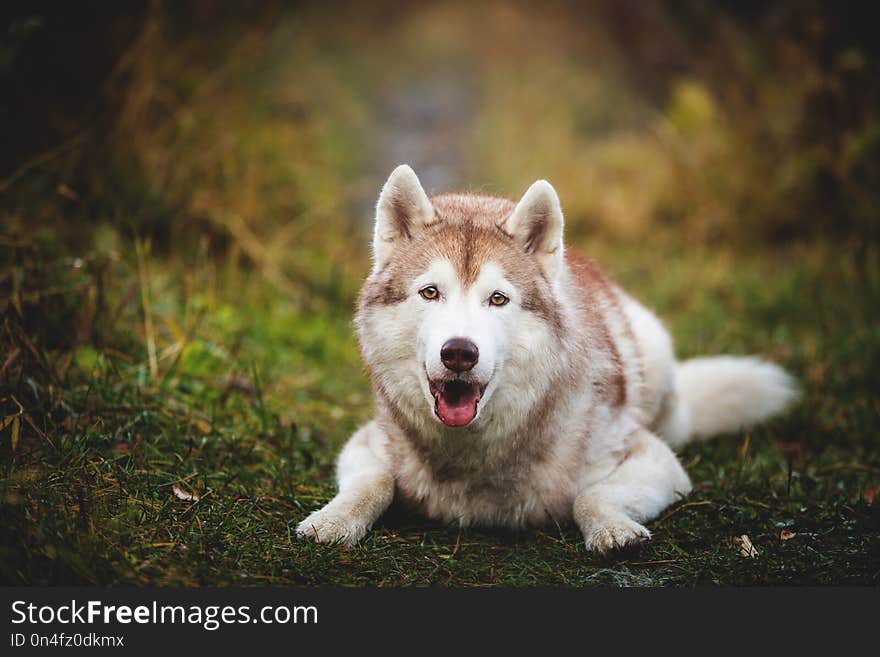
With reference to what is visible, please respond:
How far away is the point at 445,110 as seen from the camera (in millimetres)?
14336

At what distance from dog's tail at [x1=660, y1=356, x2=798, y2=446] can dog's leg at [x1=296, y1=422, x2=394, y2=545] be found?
2224 mm

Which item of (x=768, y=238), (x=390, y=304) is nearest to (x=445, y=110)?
(x=768, y=238)

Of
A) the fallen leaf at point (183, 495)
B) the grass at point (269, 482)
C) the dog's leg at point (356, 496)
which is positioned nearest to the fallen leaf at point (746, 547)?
the grass at point (269, 482)

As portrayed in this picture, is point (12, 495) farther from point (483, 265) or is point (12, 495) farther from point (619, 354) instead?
point (619, 354)

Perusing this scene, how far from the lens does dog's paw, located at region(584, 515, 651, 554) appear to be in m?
3.19

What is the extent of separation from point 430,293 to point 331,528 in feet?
3.47

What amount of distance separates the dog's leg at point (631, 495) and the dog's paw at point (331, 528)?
98 cm

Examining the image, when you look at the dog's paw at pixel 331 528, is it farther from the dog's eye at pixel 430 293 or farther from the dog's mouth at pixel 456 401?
the dog's eye at pixel 430 293

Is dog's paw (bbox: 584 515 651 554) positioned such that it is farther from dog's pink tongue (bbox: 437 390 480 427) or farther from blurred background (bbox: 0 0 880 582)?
blurred background (bbox: 0 0 880 582)

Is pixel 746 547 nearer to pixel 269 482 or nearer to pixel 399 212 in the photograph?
pixel 399 212

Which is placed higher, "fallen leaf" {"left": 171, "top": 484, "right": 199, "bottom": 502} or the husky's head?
the husky's head

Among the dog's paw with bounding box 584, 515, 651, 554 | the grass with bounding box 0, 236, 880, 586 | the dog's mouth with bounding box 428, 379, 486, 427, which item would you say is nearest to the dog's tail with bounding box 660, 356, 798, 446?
the grass with bounding box 0, 236, 880, 586

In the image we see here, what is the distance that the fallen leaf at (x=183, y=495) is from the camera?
3.44m

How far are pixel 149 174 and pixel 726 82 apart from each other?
783cm
